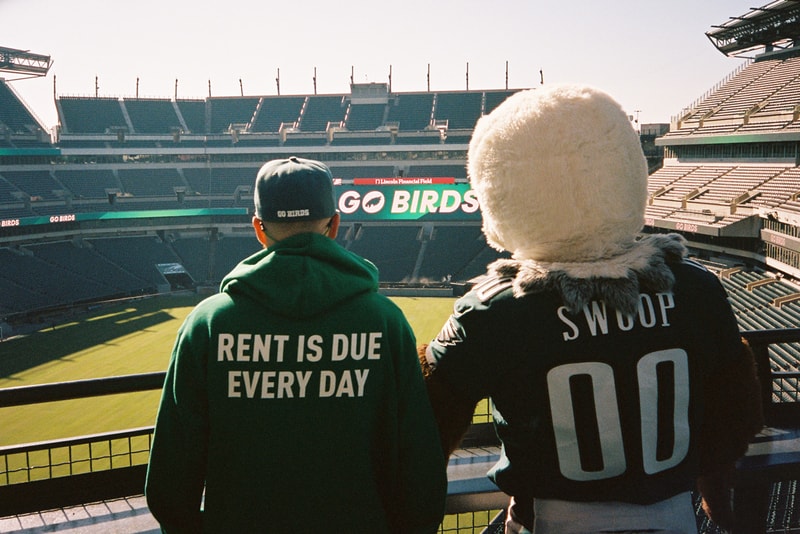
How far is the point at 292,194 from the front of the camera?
66.6 inches

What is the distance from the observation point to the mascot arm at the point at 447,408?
5.56 ft

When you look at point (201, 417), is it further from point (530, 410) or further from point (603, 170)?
point (603, 170)

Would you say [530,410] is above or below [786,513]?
above

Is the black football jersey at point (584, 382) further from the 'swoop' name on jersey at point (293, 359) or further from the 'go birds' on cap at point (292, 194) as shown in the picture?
the 'go birds' on cap at point (292, 194)

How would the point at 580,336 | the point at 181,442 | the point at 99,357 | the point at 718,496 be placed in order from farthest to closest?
the point at 99,357
the point at 718,496
the point at 181,442
the point at 580,336

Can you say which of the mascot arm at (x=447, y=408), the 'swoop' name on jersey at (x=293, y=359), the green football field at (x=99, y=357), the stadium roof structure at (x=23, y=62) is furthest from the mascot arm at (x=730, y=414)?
the stadium roof structure at (x=23, y=62)

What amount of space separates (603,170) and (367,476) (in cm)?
99

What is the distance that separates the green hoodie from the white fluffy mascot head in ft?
1.38

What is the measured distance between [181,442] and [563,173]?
3.93 feet

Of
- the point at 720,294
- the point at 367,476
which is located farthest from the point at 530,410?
the point at 720,294

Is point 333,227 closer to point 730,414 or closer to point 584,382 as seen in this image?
point 584,382

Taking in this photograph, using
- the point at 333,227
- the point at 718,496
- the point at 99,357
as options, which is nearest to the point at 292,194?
the point at 333,227

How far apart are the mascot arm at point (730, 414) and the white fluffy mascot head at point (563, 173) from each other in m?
0.48

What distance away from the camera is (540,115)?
162 centimetres
